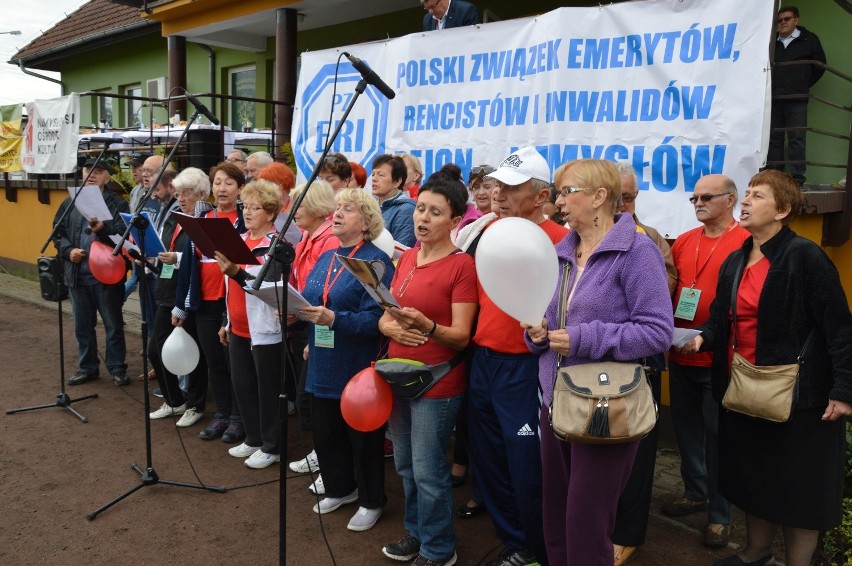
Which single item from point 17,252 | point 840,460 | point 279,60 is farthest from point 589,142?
point 17,252

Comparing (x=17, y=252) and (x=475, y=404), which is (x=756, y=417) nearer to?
(x=475, y=404)

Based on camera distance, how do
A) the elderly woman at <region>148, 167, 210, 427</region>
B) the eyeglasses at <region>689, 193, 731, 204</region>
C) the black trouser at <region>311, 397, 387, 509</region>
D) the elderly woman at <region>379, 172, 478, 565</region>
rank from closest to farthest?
the elderly woman at <region>379, 172, 478, 565</region>
the eyeglasses at <region>689, 193, 731, 204</region>
the black trouser at <region>311, 397, 387, 509</region>
the elderly woman at <region>148, 167, 210, 427</region>

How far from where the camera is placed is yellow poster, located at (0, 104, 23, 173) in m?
13.0

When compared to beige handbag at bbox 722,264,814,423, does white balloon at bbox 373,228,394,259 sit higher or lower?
higher

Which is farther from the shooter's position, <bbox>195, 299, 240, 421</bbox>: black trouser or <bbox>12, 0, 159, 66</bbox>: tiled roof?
<bbox>12, 0, 159, 66</bbox>: tiled roof

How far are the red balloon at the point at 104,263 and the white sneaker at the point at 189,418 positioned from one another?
1.37 meters

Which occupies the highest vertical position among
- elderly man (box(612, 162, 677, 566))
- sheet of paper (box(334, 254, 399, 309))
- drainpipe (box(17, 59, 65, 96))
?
drainpipe (box(17, 59, 65, 96))

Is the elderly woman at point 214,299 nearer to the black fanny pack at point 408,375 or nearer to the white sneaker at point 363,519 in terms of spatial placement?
the white sneaker at point 363,519

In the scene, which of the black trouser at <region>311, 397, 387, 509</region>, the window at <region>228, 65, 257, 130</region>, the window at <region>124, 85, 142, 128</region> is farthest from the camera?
the window at <region>124, 85, 142, 128</region>

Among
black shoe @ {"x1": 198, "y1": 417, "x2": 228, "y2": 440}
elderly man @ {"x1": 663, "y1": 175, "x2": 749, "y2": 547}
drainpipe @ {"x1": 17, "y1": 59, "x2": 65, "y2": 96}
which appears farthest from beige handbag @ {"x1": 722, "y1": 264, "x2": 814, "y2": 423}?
drainpipe @ {"x1": 17, "y1": 59, "x2": 65, "y2": 96}

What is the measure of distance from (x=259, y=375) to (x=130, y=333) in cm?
516

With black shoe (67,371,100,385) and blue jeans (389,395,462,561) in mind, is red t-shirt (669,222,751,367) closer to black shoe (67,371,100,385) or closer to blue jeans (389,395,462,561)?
blue jeans (389,395,462,561)

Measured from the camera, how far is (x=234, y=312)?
4.92 metres

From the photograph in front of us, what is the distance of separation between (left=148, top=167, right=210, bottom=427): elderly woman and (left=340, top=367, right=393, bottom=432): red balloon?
8.85 ft
